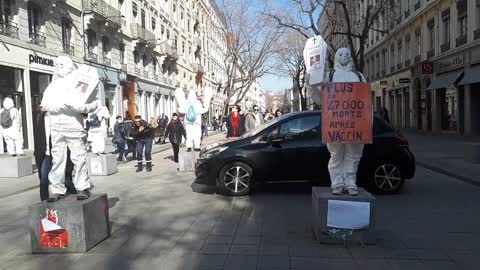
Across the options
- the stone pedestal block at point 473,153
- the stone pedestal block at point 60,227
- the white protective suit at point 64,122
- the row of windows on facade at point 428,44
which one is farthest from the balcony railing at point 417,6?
the stone pedestal block at point 60,227

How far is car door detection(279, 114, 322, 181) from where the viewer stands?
8289mm

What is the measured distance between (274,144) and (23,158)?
739 centimetres

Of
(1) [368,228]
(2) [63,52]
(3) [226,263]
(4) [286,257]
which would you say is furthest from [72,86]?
(2) [63,52]

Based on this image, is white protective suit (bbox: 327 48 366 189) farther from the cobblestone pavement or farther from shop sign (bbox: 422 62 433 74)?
shop sign (bbox: 422 62 433 74)

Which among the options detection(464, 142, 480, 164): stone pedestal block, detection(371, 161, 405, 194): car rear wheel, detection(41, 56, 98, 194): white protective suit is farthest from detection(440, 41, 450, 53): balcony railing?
detection(41, 56, 98, 194): white protective suit

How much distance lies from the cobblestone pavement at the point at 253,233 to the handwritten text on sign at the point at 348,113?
128 centimetres

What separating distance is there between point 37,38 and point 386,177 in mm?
18366

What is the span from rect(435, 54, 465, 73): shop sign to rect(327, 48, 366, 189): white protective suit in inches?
795

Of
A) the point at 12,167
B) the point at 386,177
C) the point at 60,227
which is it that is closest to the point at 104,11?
the point at 12,167

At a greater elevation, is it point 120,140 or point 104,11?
point 104,11

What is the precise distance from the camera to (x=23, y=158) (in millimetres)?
11992

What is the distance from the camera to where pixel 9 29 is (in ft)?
61.3

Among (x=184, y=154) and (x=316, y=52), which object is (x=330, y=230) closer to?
(x=316, y=52)

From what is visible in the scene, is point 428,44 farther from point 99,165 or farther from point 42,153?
point 42,153
